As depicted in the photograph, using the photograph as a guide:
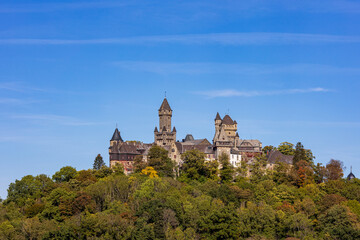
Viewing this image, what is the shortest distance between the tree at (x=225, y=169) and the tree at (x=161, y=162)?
962cm

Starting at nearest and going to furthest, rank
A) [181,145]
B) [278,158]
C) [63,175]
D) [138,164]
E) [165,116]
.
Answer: [138,164] → [63,175] → [278,158] → [181,145] → [165,116]

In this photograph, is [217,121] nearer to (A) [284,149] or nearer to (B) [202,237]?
(A) [284,149]

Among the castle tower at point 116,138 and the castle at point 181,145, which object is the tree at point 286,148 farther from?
the castle tower at point 116,138

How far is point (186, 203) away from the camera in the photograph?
300 feet

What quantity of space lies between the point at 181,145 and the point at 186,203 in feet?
87.0

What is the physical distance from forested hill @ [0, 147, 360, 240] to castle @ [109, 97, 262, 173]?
330cm

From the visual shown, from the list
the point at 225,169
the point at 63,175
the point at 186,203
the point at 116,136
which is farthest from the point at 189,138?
the point at 186,203

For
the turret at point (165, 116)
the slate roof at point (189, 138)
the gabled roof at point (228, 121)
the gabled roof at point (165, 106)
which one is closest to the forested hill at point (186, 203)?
the turret at point (165, 116)

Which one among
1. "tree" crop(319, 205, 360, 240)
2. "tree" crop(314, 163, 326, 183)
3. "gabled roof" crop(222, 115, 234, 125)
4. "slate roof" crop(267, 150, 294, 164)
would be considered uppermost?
"gabled roof" crop(222, 115, 234, 125)

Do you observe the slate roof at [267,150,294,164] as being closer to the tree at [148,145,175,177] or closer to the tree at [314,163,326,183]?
the tree at [314,163,326,183]

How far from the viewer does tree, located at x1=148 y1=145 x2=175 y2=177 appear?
10850 centimetres

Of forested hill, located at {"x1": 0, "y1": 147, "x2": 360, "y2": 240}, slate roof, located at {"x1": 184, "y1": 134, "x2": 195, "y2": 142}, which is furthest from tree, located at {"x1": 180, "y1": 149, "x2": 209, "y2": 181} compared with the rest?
slate roof, located at {"x1": 184, "y1": 134, "x2": 195, "y2": 142}

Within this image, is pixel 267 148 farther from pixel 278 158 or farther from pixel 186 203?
pixel 186 203

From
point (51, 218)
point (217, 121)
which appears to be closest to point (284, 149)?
point (217, 121)
